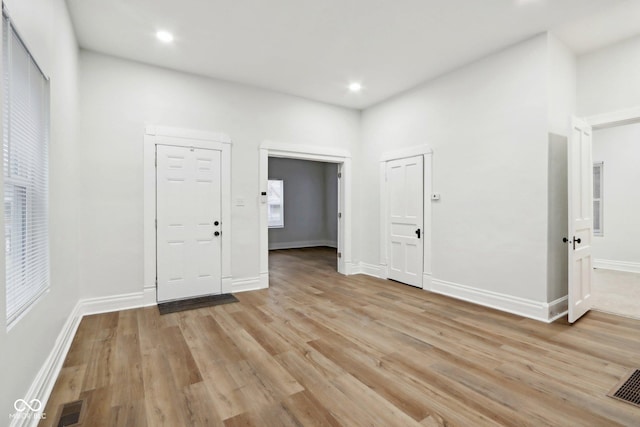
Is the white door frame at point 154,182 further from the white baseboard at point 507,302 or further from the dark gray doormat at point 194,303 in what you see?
the white baseboard at point 507,302

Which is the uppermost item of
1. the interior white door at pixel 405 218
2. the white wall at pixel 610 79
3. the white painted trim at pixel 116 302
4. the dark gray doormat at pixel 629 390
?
the white wall at pixel 610 79

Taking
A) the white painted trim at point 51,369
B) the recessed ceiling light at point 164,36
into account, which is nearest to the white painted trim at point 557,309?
the white painted trim at point 51,369

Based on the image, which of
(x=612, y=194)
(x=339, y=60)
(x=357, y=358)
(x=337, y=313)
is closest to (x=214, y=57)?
(x=339, y=60)

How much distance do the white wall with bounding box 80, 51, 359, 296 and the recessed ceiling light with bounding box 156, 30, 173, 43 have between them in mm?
717

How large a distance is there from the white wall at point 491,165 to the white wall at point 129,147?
2.74 m

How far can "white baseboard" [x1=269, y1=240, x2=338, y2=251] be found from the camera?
31.6 ft

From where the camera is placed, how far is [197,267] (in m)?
4.32

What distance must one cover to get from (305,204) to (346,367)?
796 centimetres

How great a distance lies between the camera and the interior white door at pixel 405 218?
482 cm

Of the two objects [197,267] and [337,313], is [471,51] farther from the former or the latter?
[197,267]

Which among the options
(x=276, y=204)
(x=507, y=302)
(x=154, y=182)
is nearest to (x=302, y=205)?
(x=276, y=204)

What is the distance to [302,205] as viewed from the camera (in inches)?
400

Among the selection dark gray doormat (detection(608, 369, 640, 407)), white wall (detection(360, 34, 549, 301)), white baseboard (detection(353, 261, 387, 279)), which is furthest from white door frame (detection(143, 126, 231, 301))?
dark gray doormat (detection(608, 369, 640, 407))

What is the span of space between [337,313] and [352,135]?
348 centimetres
